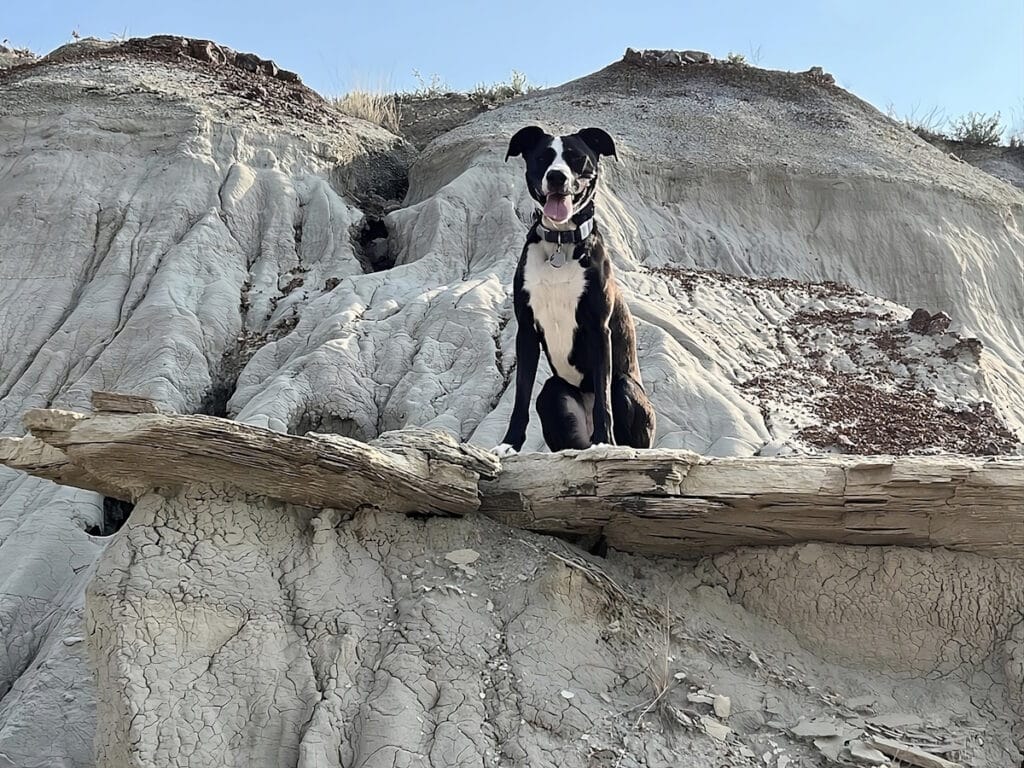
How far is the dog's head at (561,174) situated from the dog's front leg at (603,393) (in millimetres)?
758

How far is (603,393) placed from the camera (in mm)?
5918

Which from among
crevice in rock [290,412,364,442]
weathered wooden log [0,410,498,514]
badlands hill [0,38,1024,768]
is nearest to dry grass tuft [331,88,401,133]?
badlands hill [0,38,1024,768]

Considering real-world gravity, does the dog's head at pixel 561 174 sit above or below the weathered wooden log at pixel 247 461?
above

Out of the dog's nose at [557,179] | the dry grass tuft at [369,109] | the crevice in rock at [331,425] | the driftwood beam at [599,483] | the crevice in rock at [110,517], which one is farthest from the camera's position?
the dry grass tuft at [369,109]

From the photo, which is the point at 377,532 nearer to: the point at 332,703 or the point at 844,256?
the point at 332,703

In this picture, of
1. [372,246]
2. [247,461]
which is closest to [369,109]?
[372,246]

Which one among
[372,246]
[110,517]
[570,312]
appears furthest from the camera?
[372,246]

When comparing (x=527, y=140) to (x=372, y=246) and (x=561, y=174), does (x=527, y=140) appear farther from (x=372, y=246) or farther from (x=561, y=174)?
(x=372, y=246)

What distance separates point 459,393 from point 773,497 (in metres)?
4.81

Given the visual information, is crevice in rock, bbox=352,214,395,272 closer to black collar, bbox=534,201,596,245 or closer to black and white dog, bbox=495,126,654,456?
black and white dog, bbox=495,126,654,456

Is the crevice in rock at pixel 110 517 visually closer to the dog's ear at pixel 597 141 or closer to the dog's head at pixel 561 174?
the dog's head at pixel 561 174

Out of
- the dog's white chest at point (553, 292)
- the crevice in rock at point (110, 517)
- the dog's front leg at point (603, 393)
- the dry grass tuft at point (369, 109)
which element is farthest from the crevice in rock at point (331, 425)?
the dry grass tuft at point (369, 109)

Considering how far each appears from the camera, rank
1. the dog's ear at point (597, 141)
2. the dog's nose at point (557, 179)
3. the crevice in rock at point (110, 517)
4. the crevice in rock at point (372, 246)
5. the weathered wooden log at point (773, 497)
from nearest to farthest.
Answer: the weathered wooden log at point (773, 497) → the dog's nose at point (557, 179) → the dog's ear at point (597, 141) → the crevice in rock at point (110, 517) → the crevice in rock at point (372, 246)

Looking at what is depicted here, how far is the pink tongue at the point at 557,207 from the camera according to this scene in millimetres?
5715
